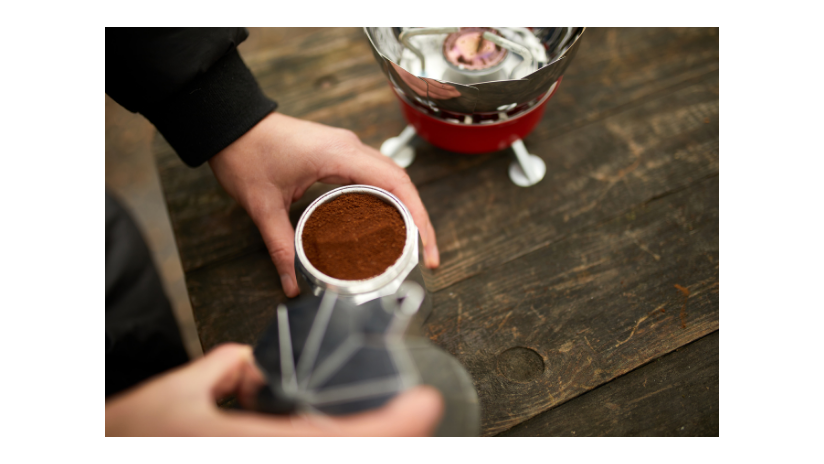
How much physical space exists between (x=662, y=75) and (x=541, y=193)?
0.96ft

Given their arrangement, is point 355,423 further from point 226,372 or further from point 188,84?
point 188,84

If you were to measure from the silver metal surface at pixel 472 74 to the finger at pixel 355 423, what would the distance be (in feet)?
1.05

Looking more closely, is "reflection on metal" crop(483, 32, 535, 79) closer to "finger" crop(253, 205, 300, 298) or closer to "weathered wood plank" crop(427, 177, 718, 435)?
"weathered wood plank" crop(427, 177, 718, 435)

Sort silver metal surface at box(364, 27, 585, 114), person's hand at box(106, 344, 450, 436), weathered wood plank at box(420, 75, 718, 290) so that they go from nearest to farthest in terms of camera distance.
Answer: person's hand at box(106, 344, 450, 436), silver metal surface at box(364, 27, 585, 114), weathered wood plank at box(420, 75, 718, 290)

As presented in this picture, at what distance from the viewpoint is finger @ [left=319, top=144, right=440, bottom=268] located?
1.67ft

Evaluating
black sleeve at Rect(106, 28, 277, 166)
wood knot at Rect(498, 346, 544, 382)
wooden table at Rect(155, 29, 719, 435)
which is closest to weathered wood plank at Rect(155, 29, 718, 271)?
wooden table at Rect(155, 29, 719, 435)

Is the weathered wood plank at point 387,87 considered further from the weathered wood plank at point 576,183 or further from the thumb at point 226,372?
the thumb at point 226,372

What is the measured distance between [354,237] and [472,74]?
0.26 m

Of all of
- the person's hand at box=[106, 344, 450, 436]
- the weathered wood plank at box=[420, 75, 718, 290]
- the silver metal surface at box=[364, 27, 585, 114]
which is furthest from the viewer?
the weathered wood plank at box=[420, 75, 718, 290]

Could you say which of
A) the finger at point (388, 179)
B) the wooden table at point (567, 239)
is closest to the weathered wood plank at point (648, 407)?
the wooden table at point (567, 239)

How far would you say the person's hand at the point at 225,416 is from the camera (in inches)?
13.4

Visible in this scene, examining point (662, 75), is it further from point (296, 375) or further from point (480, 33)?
point (296, 375)

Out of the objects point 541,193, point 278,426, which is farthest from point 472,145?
point 278,426

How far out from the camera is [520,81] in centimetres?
44
